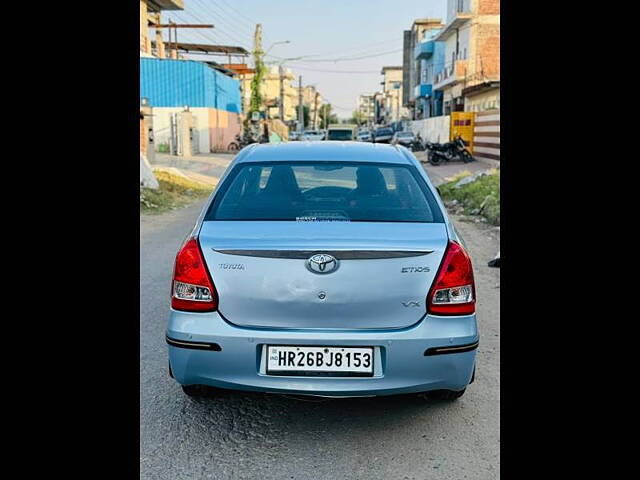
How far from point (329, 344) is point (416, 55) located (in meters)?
61.4

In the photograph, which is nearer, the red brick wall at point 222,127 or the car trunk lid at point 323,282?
the car trunk lid at point 323,282

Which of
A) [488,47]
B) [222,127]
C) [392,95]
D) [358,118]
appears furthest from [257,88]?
[358,118]

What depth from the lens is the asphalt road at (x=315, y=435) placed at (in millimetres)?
3023

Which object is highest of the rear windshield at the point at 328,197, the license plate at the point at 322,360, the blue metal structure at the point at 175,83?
the blue metal structure at the point at 175,83

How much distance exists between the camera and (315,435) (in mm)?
3383

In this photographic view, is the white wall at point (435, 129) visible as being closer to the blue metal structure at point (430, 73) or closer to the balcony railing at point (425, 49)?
the blue metal structure at point (430, 73)

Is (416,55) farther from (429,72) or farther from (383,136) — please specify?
(383,136)

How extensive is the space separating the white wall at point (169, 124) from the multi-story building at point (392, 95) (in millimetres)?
67814

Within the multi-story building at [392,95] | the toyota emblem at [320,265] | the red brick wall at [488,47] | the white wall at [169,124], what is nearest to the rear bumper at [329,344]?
the toyota emblem at [320,265]

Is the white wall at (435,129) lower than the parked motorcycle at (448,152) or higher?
higher

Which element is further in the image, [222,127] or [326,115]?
[326,115]

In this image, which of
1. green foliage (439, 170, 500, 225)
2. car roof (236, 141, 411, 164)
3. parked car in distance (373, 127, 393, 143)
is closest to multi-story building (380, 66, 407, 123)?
parked car in distance (373, 127, 393, 143)
